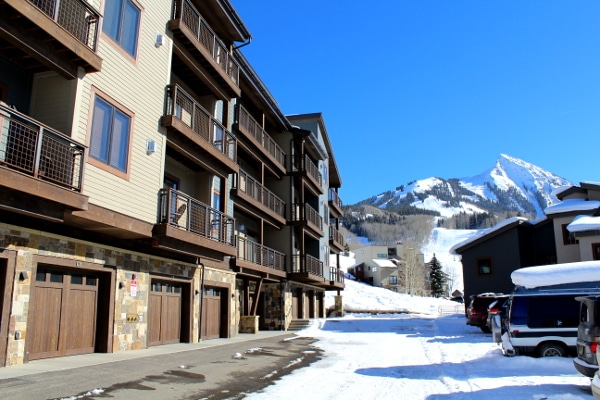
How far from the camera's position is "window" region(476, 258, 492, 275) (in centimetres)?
3409

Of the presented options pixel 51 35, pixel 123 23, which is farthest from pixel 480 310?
pixel 51 35

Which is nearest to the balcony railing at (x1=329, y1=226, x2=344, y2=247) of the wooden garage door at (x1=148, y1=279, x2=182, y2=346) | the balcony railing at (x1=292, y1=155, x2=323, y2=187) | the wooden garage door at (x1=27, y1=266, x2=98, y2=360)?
the balcony railing at (x1=292, y1=155, x2=323, y2=187)

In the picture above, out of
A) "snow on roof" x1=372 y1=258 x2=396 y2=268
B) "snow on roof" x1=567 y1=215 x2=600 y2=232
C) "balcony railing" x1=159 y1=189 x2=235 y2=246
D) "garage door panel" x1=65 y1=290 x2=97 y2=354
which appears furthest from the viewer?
"snow on roof" x1=372 y1=258 x2=396 y2=268

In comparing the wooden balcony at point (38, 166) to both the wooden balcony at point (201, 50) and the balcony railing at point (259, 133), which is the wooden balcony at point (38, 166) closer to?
the wooden balcony at point (201, 50)

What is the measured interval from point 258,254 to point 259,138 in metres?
6.24

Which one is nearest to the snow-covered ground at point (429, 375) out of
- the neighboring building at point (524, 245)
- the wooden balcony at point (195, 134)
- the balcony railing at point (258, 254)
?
the balcony railing at point (258, 254)

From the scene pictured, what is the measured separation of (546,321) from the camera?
13.3m

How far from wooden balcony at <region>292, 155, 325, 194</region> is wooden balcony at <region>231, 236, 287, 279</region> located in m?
6.02

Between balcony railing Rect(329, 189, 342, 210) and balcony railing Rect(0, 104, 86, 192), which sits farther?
balcony railing Rect(329, 189, 342, 210)

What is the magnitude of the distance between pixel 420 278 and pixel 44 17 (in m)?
94.7

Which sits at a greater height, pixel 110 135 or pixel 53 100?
pixel 53 100

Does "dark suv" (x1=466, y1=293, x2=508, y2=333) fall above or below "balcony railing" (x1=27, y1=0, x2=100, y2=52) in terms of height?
below

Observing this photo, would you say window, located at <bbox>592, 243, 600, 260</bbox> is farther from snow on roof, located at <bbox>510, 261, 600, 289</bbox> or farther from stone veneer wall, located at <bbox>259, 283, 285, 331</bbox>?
stone veneer wall, located at <bbox>259, 283, 285, 331</bbox>

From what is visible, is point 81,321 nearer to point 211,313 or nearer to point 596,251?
point 211,313
